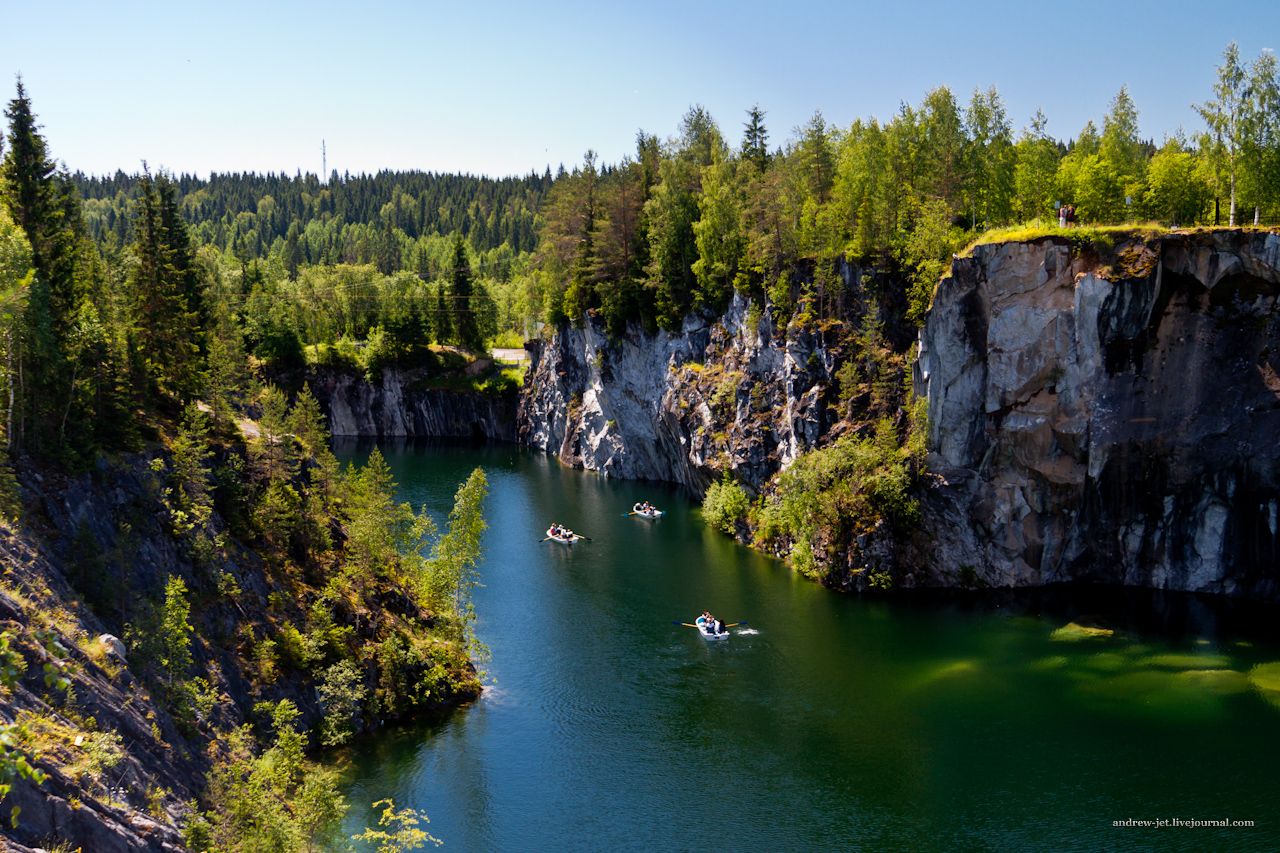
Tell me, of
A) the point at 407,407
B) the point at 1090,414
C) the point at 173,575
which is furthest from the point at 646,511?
the point at 407,407

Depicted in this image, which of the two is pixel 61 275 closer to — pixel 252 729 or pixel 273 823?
pixel 252 729

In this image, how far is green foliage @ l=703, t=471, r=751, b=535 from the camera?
76.3m

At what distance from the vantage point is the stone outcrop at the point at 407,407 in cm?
13025

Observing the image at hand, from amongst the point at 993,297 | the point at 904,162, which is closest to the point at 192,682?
the point at 993,297

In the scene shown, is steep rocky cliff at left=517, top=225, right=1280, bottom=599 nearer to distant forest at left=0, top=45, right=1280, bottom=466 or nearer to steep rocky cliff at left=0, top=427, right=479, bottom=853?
distant forest at left=0, top=45, right=1280, bottom=466

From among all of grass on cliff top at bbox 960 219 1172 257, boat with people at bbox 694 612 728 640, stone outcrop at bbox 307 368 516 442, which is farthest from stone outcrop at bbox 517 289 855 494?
boat with people at bbox 694 612 728 640

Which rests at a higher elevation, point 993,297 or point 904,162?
point 904,162

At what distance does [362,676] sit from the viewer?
4291 centimetres

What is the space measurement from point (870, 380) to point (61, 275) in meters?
48.6

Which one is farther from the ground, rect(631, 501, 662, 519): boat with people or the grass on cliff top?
the grass on cliff top

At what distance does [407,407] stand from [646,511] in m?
56.6

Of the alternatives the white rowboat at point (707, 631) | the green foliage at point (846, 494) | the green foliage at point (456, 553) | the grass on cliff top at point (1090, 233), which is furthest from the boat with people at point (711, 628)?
the grass on cliff top at point (1090, 233)

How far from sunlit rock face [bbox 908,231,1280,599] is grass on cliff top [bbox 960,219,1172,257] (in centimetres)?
53

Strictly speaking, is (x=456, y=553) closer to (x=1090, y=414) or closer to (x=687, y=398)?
(x=1090, y=414)
